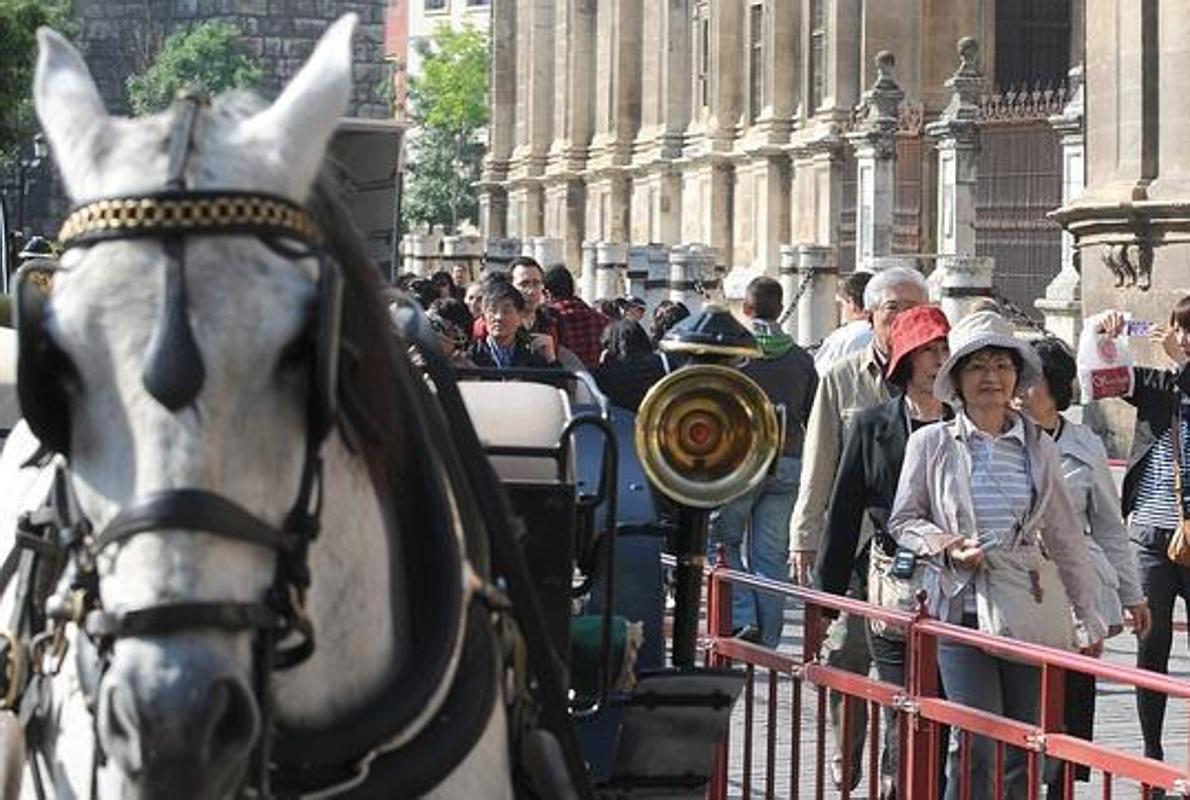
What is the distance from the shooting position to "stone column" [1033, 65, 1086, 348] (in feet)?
96.7

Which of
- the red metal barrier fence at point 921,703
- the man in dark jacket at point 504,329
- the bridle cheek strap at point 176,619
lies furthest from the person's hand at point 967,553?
the bridle cheek strap at point 176,619

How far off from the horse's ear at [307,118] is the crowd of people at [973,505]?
349 cm

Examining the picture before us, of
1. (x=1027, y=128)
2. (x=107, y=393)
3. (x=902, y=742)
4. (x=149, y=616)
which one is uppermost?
(x=1027, y=128)

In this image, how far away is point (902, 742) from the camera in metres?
9.18

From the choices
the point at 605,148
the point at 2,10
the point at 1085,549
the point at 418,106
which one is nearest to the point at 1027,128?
the point at 2,10

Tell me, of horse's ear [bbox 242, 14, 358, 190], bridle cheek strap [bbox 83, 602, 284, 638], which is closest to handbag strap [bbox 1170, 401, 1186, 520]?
horse's ear [bbox 242, 14, 358, 190]

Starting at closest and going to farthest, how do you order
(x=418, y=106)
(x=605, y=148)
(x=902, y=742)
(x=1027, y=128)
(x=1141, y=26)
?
(x=902, y=742) < (x=1141, y=26) < (x=1027, y=128) < (x=605, y=148) < (x=418, y=106)

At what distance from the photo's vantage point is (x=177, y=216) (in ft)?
15.4

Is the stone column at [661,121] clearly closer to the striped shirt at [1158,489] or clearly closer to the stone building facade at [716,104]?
the stone building facade at [716,104]

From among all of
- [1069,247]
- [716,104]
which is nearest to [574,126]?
[716,104]

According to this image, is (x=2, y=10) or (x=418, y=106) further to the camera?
(x=418, y=106)

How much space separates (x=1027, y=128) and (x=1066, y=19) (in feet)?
47.2

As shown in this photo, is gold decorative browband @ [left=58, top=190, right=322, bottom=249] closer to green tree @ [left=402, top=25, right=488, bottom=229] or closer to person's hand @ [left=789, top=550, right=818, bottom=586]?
person's hand @ [left=789, top=550, right=818, bottom=586]

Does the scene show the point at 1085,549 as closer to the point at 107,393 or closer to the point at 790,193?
the point at 107,393
